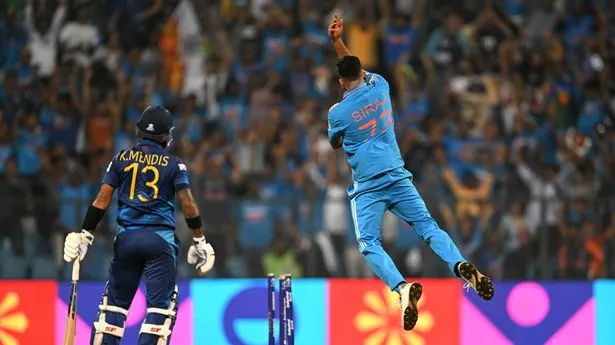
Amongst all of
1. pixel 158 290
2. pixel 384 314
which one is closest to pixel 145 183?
pixel 158 290

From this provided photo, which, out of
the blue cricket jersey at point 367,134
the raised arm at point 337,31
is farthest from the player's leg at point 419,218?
the raised arm at point 337,31

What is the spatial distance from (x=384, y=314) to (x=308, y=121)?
4723mm

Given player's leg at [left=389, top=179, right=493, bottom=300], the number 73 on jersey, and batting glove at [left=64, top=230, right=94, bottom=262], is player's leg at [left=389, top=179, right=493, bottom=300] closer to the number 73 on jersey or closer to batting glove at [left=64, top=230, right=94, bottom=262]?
the number 73 on jersey

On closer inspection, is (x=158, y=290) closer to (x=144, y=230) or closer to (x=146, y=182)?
(x=144, y=230)

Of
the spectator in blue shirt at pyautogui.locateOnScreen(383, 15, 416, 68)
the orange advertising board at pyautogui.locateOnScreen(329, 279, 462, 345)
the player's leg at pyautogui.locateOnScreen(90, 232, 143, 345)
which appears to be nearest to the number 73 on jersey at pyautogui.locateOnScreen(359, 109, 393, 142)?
the player's leg at pyautogui.locateOnScreen(90, 232, 143, 345)

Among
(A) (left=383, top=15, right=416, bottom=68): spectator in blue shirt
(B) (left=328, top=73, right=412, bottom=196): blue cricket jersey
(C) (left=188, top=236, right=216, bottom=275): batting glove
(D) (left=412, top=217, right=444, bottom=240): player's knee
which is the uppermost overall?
(A) (left=383, top=15, right=416, bottom=68): spectator in blue shirt

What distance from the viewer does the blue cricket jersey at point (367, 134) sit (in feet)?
35.8

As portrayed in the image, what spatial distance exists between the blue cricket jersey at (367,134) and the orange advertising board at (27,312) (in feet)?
13.1

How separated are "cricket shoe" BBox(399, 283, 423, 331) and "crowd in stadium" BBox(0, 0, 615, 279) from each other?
5430mm

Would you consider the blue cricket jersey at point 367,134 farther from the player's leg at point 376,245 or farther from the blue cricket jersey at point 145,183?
the blue cricket jersey at point 145,183

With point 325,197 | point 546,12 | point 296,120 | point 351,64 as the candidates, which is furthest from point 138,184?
point 546,12

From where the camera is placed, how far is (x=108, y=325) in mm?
10555

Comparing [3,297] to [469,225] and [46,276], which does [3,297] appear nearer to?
[46,276]

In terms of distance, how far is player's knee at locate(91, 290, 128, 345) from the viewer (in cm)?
1055
